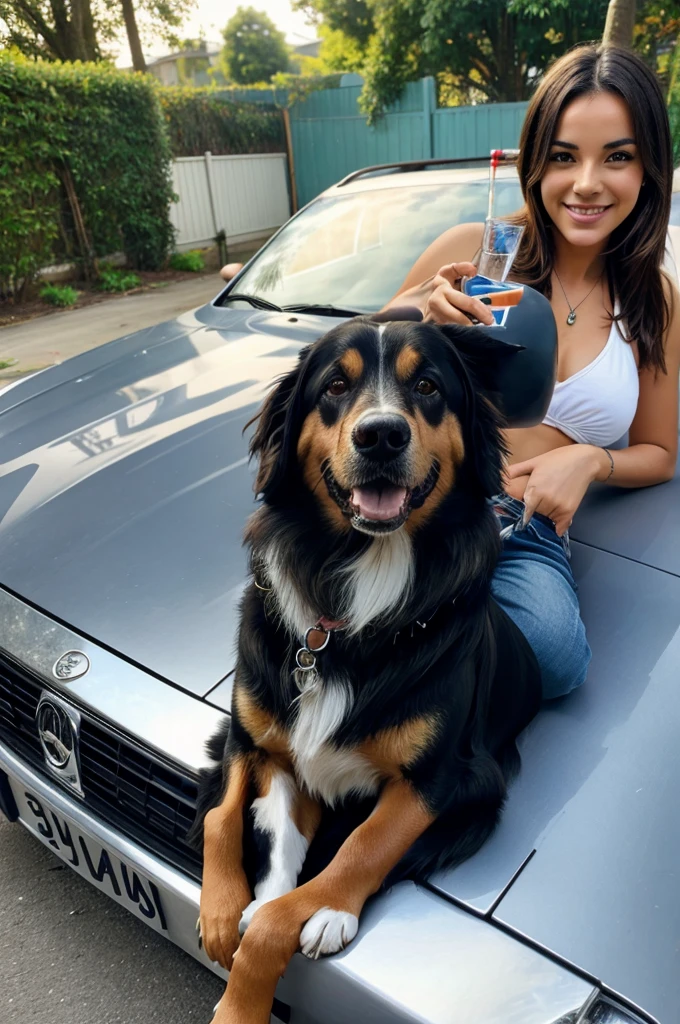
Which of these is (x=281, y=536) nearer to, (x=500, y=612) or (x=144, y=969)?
(x=500, y=612)

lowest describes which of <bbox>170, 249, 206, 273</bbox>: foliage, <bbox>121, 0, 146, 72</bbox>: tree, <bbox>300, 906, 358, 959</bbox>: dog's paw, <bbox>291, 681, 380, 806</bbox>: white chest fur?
<bbox>170, 249, 206, 273</bbox>: foliage

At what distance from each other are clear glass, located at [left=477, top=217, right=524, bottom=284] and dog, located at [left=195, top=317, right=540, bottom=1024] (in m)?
0.37

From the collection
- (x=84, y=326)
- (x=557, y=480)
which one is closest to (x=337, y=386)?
(x=557, y=480)

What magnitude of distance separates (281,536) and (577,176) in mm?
1202

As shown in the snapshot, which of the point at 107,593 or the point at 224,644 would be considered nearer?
the point at 224,644

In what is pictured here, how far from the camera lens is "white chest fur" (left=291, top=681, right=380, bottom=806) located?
1391mm

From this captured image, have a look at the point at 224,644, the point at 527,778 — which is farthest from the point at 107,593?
the point at 527,778

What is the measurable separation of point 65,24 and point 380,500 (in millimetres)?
19236

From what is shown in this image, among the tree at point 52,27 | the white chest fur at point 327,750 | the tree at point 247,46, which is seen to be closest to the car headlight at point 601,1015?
the white chest fur at point 327,750

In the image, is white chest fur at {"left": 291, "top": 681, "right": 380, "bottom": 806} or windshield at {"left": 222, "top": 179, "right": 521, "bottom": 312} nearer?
white chest fur at {"left": 291, "top": 681, "right": 380, "bottom": 806}

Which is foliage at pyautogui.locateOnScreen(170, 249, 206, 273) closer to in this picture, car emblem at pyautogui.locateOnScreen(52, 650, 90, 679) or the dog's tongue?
car emblem at pyautogui.locateOnScreen(52, 650, 90, 679)

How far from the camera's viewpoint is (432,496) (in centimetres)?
146

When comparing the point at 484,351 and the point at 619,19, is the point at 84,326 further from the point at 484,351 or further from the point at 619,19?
the point at 484,351

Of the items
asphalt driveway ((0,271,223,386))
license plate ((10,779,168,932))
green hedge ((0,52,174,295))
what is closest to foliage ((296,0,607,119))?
green hedge ((0,52,174,295))
